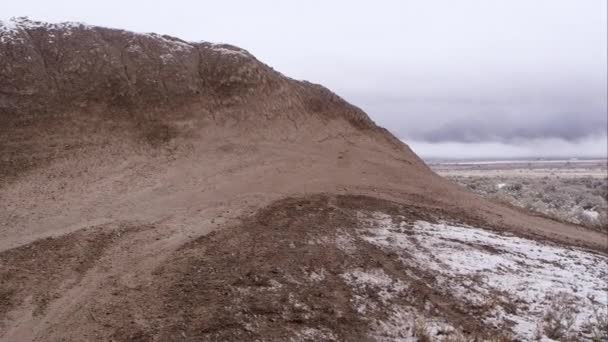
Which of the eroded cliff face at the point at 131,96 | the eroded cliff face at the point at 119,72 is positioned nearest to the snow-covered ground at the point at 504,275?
the eroded cliff face at the point at 131,96

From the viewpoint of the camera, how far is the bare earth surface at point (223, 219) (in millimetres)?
7586

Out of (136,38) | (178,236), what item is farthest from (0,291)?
(136,38)

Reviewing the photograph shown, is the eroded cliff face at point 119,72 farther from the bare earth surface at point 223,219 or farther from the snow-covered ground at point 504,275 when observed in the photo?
the snow-covered ground at point 504,275

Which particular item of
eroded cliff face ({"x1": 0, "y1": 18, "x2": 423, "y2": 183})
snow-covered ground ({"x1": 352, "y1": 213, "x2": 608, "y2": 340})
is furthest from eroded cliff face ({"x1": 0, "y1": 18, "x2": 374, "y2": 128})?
snow-covered ground ({"x1": 352, "y1": 213, "x2": 608, "y2": 340})

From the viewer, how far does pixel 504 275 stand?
10.8 metres

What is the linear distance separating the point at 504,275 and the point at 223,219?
5.60 m

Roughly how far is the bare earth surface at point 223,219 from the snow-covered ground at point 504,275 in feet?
0.18

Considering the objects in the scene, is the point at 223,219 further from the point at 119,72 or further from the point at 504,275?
the point at 119,72

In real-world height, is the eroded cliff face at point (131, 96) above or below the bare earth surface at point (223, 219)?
above

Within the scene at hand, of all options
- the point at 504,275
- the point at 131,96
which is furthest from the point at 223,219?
the point at 504,275

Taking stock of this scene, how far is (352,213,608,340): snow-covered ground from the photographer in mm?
9375

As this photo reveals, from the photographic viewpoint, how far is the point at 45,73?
1313 cm

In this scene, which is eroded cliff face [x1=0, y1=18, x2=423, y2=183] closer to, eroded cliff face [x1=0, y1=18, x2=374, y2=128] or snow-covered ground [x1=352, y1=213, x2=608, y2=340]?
eroded cliff face [x1=0, y1=18, x2=374, y2=128]

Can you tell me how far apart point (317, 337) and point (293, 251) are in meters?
2.38
